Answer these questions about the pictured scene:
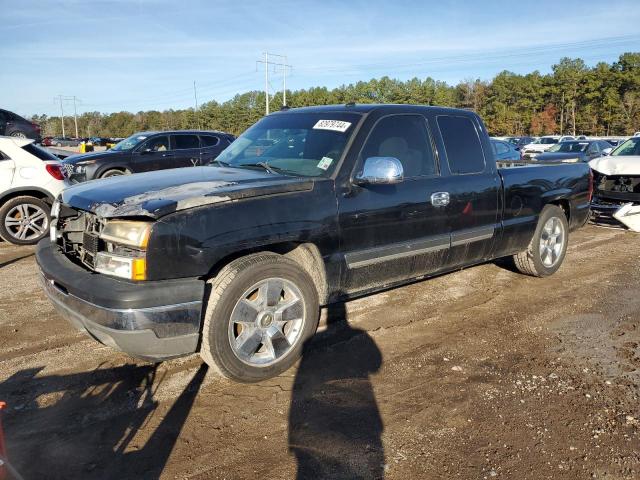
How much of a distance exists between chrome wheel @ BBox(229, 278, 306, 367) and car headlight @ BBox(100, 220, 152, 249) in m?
0.71

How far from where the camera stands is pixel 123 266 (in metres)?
2.97

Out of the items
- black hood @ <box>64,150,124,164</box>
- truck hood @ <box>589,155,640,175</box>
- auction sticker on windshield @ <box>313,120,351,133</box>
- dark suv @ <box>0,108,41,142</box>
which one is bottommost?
truck hood @ <box>589,155,640,175</box>

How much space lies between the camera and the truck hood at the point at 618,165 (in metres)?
8.84

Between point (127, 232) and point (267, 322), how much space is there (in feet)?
3.51

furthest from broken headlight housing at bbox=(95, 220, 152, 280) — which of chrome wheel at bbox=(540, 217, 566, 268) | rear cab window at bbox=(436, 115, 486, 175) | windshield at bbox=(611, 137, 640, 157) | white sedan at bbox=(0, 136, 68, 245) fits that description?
windshield at bbox=(611, 137, 640, 157)

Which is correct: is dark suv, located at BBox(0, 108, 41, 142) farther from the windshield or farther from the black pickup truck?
the windshield

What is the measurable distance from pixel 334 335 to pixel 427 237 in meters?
1.15

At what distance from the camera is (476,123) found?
511cm

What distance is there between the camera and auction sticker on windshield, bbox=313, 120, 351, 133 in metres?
4.10

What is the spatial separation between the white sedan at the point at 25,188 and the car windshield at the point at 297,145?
4.06 meters

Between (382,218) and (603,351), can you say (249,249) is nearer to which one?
(382,218)

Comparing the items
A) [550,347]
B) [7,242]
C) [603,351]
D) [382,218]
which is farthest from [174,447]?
[7,242]

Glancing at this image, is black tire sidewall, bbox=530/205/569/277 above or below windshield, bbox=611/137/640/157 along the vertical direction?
below

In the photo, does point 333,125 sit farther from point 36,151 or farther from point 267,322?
point 36,151
